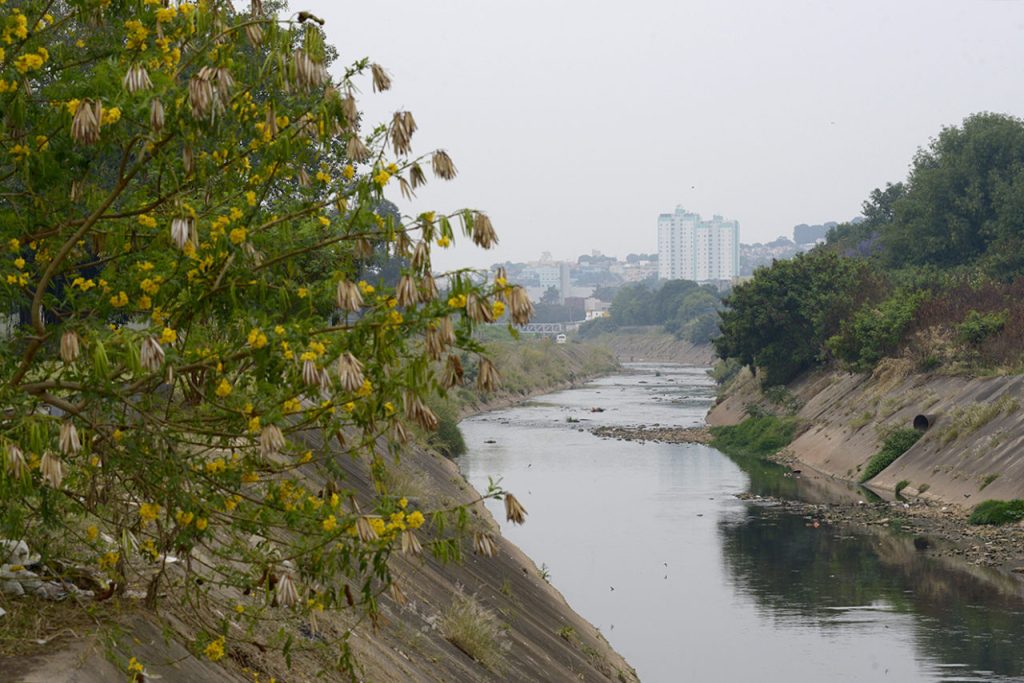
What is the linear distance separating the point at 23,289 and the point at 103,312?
1.53 m

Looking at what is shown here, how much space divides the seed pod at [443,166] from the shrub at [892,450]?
47.7 metres

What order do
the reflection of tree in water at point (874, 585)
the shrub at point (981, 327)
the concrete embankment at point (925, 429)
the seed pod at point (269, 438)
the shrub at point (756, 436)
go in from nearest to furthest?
1. the seed pod at point (269, 438)
2. the reflection of tree in water at point (874, 585)
3. the concrete embankment at point (925, 429)
4. the shrub at point (981, 327)
5. the shrub at point (756, 436)

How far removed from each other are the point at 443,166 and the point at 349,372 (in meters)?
1.63

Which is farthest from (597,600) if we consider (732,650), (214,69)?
(214,69)

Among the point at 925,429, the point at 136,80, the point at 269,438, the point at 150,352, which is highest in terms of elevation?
the point at 136,80

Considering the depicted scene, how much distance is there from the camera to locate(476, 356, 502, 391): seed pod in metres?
7.94

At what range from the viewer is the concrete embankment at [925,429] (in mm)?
45844

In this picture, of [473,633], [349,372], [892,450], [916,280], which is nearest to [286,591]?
[349,372]

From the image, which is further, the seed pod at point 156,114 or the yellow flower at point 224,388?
the yellow flower at point 224,388

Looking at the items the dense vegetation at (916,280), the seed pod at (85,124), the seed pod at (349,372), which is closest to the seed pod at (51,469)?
the seed pod at (349,372)

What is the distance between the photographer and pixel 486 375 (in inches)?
312

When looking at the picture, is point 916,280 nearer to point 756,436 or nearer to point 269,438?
point 756,436

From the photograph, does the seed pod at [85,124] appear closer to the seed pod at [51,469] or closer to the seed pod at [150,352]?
the seed pod at [150,352]

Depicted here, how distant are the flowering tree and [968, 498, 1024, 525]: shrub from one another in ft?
116
